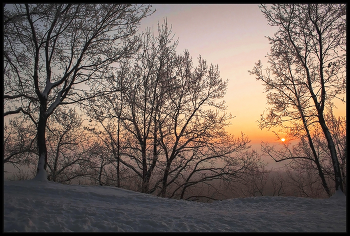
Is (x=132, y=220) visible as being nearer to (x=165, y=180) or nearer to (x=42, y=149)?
(x=42, y=149)

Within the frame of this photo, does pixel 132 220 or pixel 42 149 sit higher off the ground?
pixel 42 149

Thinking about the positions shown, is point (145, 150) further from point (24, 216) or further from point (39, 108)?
point (24, 216)

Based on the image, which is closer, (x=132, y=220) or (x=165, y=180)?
(x=132, y=220)

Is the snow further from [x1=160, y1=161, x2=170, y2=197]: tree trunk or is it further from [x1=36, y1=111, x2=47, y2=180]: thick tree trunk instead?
[x1=160, y1=161, x2=170, y2=197]: tree trunk

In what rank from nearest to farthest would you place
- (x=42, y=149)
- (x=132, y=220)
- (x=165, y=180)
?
(x=132, y=220) → (x=42, y=149) → (x=165, y=180)

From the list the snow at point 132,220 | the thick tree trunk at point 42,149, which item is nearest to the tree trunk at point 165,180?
the thick tree trunk at point 42,149

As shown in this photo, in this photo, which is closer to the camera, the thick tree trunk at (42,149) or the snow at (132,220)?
the snow at (132,220)

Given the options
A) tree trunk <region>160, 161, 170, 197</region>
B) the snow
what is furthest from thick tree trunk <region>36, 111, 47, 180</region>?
tree trunk <region>160, 161, 170, 197</region>

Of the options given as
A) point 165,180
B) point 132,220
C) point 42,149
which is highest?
point 42,149

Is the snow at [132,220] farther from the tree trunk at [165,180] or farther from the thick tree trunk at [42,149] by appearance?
the tree trunk at [165,180]

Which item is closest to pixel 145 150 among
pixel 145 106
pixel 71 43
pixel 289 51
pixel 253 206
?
pixel 145 106

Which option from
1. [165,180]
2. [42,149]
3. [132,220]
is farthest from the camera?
[165,180]

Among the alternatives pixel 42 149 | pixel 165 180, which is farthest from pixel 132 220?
pixel 165 180

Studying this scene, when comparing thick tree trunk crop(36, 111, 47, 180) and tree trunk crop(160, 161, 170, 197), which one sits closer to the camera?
thick tree trunk crop(36, 111, 47, 180)
